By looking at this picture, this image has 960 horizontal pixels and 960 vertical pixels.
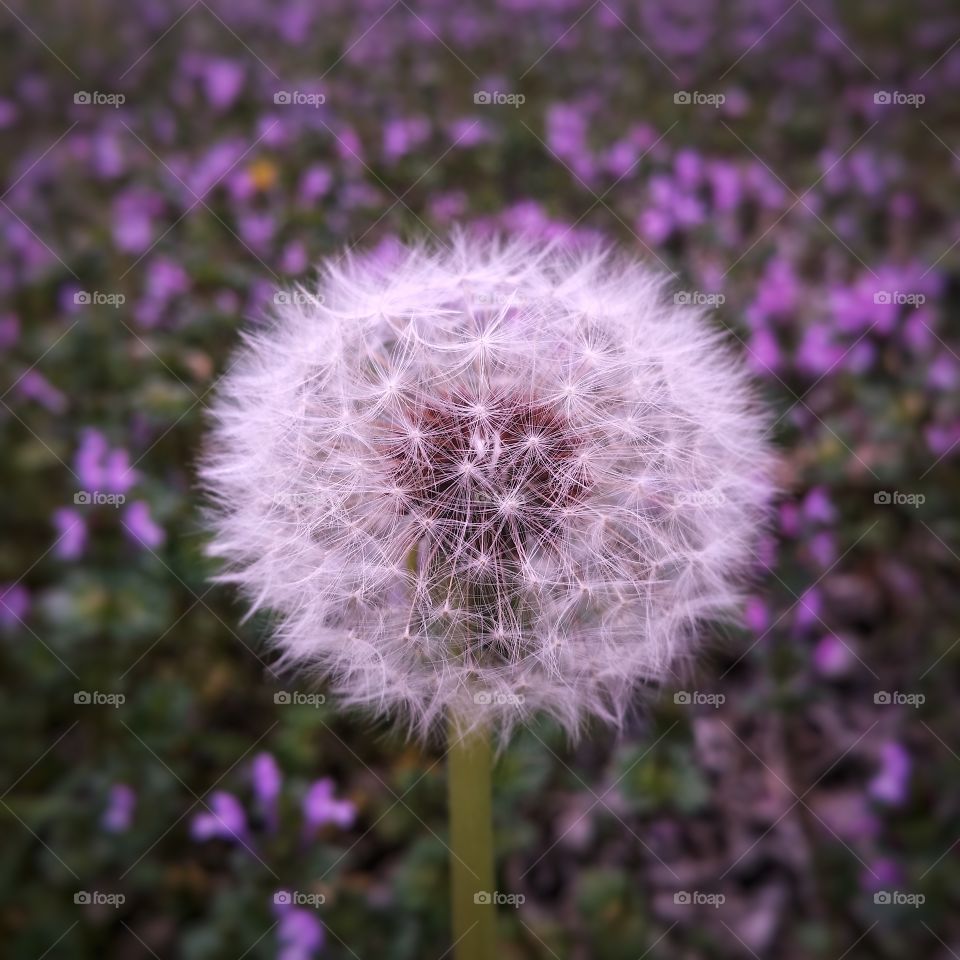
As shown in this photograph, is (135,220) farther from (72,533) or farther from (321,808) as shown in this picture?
(321,808)

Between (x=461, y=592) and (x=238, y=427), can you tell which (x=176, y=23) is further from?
(x=461, y=592)

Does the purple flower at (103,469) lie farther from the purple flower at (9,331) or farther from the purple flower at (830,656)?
the purple flower at (830,656)

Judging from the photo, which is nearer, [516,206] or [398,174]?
[398,174]

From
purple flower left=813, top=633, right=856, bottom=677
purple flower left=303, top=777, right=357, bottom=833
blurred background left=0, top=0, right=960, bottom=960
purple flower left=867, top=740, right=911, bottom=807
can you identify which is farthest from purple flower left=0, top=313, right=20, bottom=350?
purple flower left=867, top=740, right=911, bottom=807

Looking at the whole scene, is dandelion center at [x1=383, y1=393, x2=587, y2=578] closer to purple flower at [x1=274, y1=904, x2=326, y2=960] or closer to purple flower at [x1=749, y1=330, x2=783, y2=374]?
purple flower at [x1=274, y1=904, x2=326, y2=960]

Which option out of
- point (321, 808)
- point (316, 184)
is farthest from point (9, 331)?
point (321, 808)

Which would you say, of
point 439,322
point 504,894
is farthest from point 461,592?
point 504,894
